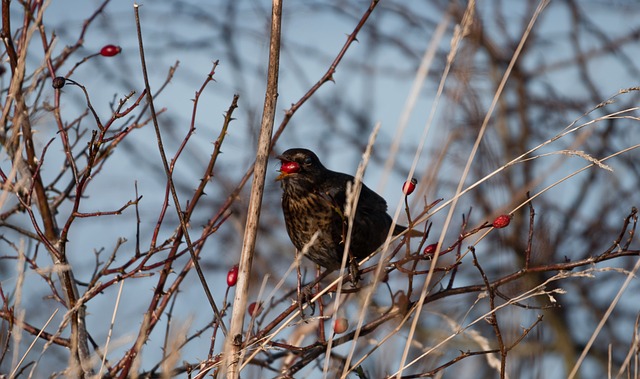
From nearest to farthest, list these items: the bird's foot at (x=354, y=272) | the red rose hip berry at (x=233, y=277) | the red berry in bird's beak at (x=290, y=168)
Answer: the red rose hip berry at (x=233, y=277) → the bird's foot at (x=354, y=272) → the red berry in bird's beak at (x=290, y=168)

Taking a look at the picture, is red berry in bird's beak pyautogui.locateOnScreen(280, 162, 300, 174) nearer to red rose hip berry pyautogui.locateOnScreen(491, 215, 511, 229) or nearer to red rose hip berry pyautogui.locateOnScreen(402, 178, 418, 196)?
red rose hip berry pyautogui.locateOnScreen(402, 178, 418, 196)

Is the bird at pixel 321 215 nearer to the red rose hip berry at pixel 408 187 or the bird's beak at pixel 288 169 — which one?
the bird's beak at pixel 288 169

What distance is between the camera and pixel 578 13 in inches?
264

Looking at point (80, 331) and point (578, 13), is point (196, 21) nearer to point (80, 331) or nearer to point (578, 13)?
point (578, 13)

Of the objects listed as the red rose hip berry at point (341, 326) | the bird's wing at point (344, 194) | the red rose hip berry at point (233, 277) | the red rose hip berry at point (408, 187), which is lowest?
the red rose hip berry at point (341, 326)

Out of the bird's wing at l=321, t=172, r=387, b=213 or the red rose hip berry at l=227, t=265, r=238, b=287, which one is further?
the bird's wing at l=321, t=172, r=387, b=213

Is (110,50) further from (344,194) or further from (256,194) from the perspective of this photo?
(344,194)

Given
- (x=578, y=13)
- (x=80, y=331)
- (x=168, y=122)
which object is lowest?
(x=80, y=331)

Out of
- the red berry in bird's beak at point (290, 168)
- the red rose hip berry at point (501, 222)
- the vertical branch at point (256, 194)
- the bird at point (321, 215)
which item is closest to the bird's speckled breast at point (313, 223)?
the bird at point (321, 215)

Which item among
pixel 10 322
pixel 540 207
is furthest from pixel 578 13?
pixel 10 322

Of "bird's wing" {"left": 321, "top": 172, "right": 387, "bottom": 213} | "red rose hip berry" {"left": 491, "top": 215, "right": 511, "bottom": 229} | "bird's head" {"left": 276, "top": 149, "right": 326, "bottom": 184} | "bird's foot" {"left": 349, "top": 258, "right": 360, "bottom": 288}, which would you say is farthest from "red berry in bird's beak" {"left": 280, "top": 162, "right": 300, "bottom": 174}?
"red rose hip berry" {"left": 491, "top": 215, "right": 511, "bottom": 229}

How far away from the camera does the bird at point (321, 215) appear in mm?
3248

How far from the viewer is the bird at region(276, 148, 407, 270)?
3248mm

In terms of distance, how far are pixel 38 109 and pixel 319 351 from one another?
48.1 inches
